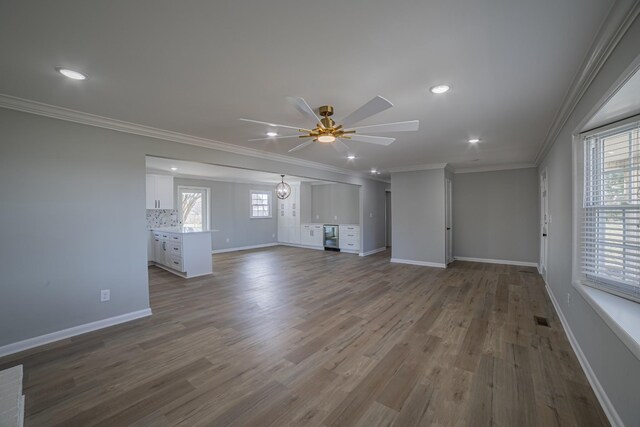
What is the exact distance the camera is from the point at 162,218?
287 inches

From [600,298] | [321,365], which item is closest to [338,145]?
[321,365]

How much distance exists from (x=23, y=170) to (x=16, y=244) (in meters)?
0.74

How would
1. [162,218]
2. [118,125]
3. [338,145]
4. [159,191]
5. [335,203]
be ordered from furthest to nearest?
[335,203] → [162,218] → [159,191] → [338,145] → [118,125]

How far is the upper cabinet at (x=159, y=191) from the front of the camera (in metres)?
6.54

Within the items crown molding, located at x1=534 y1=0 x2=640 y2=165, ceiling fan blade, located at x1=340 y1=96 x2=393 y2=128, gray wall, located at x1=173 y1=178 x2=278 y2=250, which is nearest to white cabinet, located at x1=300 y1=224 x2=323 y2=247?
gray wall, located at x1=173 y1=178 x2=278 y2=250

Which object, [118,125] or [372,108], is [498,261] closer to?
[372,108]

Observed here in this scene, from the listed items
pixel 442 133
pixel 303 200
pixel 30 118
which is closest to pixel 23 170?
pixel 30 118

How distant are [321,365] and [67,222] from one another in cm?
309

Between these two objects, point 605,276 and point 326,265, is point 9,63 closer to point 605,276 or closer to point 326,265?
point 605,276

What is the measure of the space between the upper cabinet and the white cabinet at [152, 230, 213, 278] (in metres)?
0.90

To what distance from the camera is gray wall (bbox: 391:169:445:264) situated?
619 cm

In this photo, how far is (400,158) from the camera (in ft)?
17.9

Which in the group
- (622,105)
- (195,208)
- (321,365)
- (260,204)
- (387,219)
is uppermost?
(622,105)

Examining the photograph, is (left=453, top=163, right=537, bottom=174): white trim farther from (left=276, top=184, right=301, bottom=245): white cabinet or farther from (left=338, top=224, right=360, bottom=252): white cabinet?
(left=276, top=184, right=301, bottom=245): white cabinet
